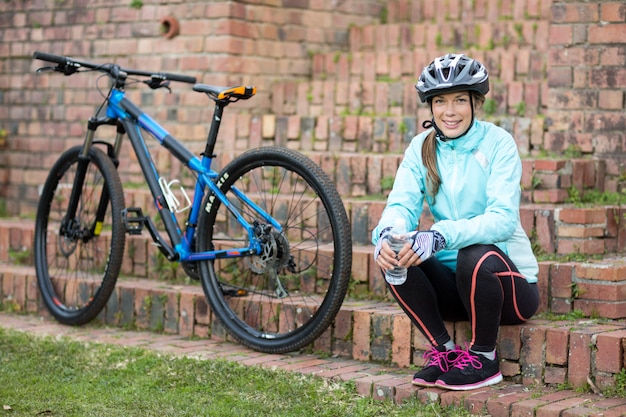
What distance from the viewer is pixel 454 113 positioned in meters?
4.07

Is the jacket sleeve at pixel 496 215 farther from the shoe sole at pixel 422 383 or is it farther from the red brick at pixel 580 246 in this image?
the red brick at pixel 580 246

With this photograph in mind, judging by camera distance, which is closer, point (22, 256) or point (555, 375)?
point (555, 375)

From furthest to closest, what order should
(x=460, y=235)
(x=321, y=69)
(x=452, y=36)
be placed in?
(x=321, y=69) → (x=452, y=36) → (x=460, y=235)

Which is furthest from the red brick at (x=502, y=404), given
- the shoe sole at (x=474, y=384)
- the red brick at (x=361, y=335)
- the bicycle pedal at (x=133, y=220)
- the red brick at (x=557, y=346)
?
the bicycle pedal at (x=133, y=220)

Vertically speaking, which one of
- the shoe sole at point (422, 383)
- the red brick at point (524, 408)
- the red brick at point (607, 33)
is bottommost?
the red brick at point (524, 408)

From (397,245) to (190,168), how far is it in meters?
1.42

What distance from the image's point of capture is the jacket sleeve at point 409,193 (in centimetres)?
413

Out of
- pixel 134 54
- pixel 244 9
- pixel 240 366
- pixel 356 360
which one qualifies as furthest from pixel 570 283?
pixel 134 54

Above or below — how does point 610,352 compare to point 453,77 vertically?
below

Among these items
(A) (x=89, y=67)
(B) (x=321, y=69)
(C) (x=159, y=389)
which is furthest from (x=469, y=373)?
(B) (x=321, y=69)

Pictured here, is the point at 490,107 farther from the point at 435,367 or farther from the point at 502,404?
the point at 502,404

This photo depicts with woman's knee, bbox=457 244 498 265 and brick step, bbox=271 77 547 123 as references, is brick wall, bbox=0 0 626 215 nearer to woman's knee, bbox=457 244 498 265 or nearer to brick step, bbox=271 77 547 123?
brick step, bbox=271 77 547 123

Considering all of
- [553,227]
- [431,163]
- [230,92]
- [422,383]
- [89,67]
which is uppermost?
[89,67]

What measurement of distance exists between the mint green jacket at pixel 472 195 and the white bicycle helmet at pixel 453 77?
0.54ft
